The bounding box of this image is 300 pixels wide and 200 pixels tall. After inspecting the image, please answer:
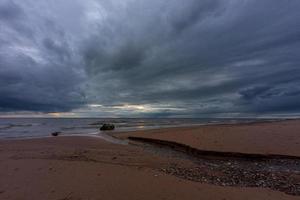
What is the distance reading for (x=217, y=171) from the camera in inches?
324

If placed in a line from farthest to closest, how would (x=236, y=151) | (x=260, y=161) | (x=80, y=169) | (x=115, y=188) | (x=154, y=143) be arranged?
(x=154, y=143)
(x=236, y=151)
(x=260, y=161)
(x=80, y=169)
(x=115, y=188)

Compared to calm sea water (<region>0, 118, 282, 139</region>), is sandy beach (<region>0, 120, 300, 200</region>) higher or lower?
lower

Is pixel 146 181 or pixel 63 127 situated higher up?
pixel 63 127

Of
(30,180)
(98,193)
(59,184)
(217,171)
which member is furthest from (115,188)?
(217,171)

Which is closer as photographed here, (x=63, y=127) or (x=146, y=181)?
(x=146, y=181)

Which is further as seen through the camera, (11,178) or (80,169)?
(80,169)

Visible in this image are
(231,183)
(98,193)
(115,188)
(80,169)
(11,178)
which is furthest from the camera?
(80,169)

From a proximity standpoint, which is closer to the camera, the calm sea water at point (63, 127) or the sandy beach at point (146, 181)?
the sandy beach at point (146, 181)

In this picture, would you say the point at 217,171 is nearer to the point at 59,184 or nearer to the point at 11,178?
the point at 59,184

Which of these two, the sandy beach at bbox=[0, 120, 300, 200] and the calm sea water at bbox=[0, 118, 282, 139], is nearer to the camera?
the sandy beach at bbox=[0, 120, 300, 200]

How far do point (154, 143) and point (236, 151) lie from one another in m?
8.32

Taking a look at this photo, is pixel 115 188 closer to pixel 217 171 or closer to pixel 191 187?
pixel 191 187

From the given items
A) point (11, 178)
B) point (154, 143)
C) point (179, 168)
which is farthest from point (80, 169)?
point (154, 143)

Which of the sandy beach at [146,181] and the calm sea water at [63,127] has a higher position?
the calm sea water at [63,127]
